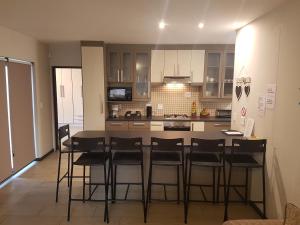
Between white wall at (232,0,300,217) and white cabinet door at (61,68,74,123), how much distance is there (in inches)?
241

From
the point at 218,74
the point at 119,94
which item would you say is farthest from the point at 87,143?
the point at 218,74

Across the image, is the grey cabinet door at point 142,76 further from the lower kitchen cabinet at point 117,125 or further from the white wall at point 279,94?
the white wall at point 279,94

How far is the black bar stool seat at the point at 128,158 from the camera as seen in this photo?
2.74 meters

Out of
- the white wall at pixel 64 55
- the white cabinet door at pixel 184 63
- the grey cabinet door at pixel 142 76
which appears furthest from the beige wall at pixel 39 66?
the white cabinet door at pixel 184 63

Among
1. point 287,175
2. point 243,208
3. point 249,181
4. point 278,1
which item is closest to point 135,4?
point 278,1

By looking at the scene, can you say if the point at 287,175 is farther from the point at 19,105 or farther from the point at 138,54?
the point at 19,105

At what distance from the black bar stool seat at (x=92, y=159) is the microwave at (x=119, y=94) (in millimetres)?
2407

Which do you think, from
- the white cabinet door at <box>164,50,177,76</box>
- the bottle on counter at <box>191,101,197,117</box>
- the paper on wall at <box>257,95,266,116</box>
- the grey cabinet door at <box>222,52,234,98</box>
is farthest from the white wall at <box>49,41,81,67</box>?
the paper on wall at <box>257,95,266,116</box>

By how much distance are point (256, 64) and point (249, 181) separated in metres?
1.59

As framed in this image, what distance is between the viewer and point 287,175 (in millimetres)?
2359

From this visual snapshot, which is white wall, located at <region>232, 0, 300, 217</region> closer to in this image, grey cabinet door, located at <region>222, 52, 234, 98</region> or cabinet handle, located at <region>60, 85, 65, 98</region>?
grey cabinet door, located at <region>222, 52, 234, 98</region>

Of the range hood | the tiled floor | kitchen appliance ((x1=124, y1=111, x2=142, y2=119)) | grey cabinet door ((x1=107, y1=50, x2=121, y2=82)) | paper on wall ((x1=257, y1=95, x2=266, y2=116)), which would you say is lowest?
the tiled floor

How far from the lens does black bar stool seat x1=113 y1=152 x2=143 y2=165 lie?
2.74 meters

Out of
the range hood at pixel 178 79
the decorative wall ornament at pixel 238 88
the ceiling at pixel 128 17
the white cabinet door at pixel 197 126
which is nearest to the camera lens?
the ceiling at pixel 128 17
